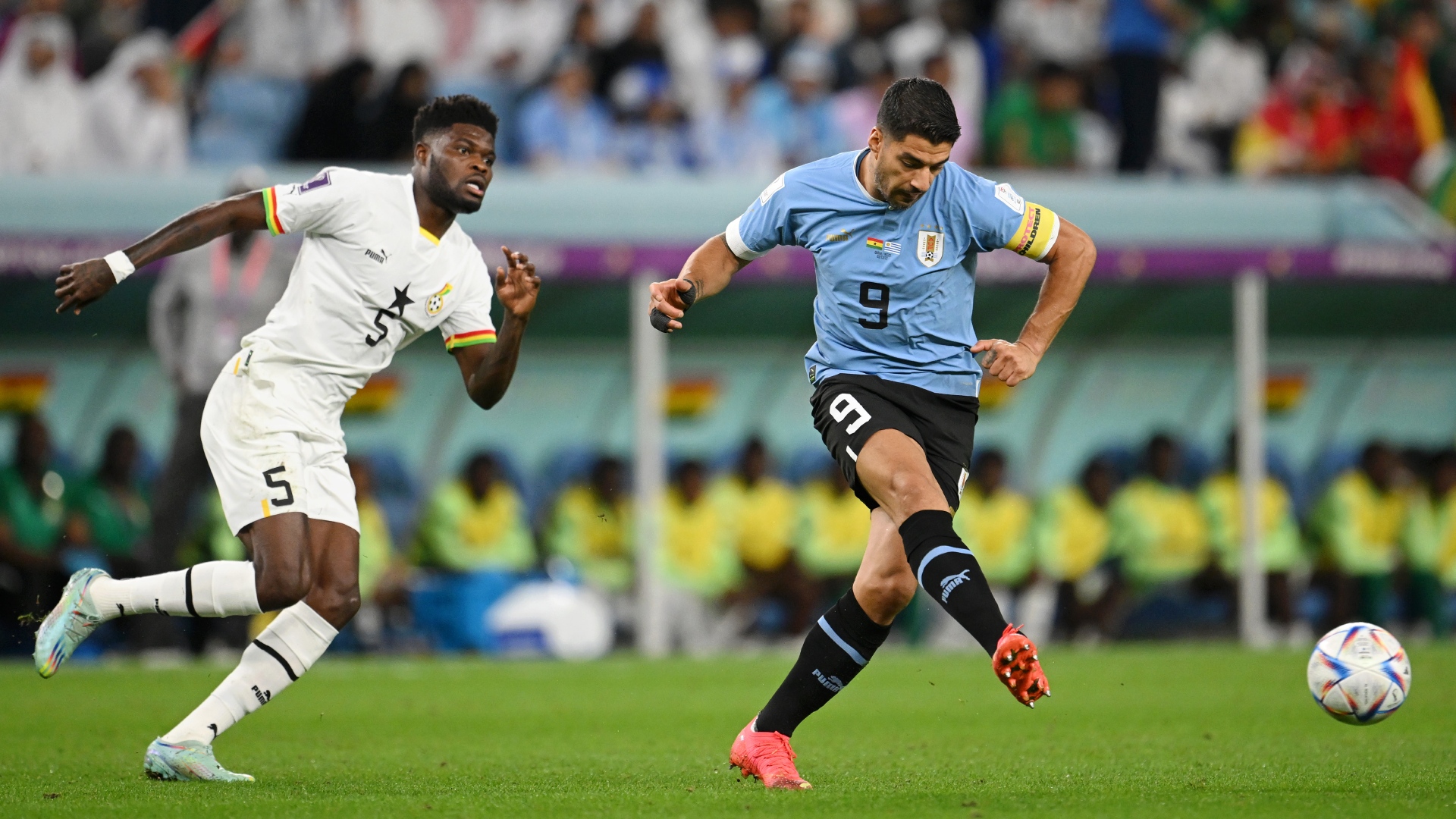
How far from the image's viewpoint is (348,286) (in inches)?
244

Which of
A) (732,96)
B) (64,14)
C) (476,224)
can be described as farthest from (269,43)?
(732,96)

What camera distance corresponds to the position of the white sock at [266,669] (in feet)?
19.3

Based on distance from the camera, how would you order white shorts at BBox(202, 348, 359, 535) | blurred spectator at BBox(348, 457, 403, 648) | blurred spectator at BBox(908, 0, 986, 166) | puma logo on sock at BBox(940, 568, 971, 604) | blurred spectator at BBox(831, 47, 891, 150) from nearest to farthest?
1. puma logo on sock at BBox(940, 568, 971, 604)
2. white shorts at BBox(202, 348, 359, 535)
3. blurred spectator at BBox(348, 457, 403, 648)
4. blurred spectator at BBox(831, 47, 891, 150)
5. blurred spectator at BBox(908, 0, 986, 166)

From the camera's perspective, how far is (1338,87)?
55.9 feet

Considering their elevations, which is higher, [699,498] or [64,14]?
[64,14]

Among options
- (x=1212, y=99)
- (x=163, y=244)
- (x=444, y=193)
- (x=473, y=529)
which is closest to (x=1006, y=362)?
(x=444, y=193)

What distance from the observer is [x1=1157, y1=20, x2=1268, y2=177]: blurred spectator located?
655 inches

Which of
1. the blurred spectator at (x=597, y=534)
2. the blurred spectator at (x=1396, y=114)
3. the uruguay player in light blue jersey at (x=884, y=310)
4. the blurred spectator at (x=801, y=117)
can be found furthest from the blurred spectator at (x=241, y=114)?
the blurred spectator at (x=1396, y=114)

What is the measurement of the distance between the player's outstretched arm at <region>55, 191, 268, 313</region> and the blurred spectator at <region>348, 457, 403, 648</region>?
278 inches

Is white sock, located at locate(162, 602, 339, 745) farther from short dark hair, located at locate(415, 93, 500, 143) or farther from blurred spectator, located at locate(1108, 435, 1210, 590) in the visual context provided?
blurred spectator, located at locate(1108, 435, 1210, 590)

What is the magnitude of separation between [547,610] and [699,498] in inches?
59.5

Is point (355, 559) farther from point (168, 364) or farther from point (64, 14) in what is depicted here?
point (64, 14)

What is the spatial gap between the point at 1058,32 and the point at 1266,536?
5.13 m

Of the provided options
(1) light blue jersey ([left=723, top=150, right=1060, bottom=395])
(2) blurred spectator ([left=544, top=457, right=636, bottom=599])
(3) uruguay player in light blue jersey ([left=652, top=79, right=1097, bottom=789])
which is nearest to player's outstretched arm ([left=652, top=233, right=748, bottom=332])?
(3) uruguay player in light blue jersey ([left=652, top=79, right=1097, bottom=789])
